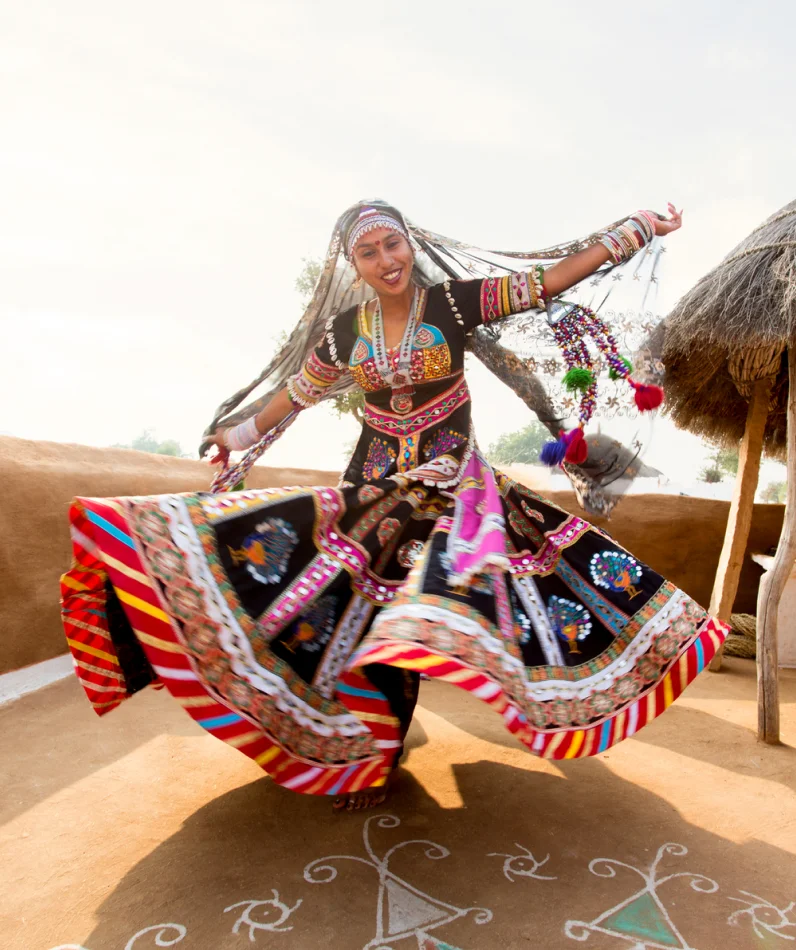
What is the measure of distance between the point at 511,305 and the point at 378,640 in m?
1.50

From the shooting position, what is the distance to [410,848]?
6.78ft

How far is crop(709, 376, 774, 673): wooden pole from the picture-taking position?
4.14 m

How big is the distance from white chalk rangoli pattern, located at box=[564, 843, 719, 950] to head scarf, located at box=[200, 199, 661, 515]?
4.28 feet

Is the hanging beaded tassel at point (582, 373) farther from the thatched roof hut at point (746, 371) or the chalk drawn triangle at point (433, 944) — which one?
the chalk drawn triangle at point (433, 944)

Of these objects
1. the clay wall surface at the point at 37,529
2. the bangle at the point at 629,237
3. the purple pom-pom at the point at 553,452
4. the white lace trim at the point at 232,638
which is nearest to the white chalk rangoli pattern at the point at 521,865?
the white lace trim at the point at 232,638

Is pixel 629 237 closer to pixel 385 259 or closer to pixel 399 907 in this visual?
pixel 385 259

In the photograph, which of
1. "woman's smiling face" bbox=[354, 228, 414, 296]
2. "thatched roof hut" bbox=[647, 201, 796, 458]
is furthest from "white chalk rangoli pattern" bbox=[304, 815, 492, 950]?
"thatched roof hut" bbox=[647, 201, 796, 458]

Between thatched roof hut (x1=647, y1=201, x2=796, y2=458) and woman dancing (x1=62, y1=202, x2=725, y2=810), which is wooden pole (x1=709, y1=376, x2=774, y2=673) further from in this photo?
woman dancing (x1=62, y1=202, x2=725, y2=810)

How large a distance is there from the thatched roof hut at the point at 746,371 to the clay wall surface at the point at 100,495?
734 mm

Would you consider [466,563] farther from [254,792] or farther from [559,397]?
[254,792]

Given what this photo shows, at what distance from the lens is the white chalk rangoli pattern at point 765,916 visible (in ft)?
5.53

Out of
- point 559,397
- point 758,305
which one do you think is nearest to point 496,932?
point 559,397

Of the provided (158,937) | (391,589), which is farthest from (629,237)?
(158,937)

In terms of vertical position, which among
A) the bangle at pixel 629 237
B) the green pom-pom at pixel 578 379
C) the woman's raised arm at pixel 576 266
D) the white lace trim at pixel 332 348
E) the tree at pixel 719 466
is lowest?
the tree at pixel 719 466
